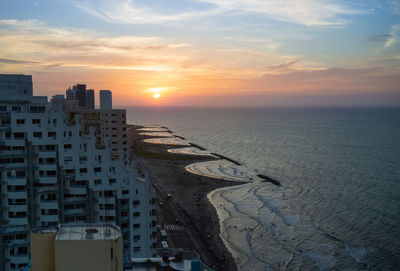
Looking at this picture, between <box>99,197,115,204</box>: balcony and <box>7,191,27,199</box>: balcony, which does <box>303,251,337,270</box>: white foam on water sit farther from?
<box>7,191,27,199</box>: balcony

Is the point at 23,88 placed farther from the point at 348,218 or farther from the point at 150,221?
the point at 348,218

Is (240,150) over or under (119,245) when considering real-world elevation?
under

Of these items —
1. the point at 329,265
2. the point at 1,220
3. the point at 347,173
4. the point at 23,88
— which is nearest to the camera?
the point at 1,220

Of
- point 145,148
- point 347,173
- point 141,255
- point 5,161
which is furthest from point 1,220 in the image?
point 145,148

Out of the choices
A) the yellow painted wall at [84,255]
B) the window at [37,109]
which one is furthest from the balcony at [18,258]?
the yellow painted wall at [84,255]

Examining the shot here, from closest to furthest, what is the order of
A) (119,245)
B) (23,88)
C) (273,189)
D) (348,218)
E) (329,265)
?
1. (119,245)
2. (23,88)
3. (329,265)
4. (348,218)
5. (273,189)

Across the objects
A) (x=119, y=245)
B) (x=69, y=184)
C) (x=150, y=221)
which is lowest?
(x=150, y=221)

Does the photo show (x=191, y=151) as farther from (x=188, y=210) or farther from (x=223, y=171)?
(x=188, y=210)
